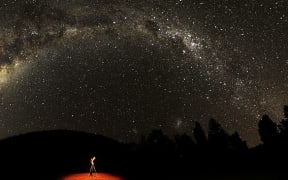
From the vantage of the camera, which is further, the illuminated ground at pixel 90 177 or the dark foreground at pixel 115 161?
the dark foreground at pixel 115 161

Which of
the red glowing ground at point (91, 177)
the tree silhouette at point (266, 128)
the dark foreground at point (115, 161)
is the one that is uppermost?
the tree silhouette at point (266, 128)

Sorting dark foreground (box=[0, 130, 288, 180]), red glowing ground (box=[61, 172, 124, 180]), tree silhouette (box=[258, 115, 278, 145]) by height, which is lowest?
red glowing ground (box=[61, 172, 124, 180])

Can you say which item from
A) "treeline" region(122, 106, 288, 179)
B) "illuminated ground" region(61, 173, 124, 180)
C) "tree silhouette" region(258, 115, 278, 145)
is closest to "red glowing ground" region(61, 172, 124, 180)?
"illuminated ground" region(61, 173, 124, 180)

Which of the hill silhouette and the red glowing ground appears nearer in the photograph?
the red glowing ground

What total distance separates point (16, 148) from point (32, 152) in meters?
1.10

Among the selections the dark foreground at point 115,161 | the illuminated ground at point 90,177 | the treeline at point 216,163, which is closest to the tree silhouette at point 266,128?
the treeline at point 216,163

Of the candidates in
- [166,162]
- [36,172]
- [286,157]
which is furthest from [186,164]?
[36,172]

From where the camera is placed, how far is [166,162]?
18.6 m

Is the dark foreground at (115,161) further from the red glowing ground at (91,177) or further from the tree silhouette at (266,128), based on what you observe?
the tree silhouette at (266,128)

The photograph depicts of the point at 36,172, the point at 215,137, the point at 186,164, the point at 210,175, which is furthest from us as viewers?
the point at 215,137

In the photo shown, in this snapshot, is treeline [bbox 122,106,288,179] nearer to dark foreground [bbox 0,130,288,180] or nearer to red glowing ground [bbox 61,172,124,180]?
dark foreground [bbox 0,130,288,180]

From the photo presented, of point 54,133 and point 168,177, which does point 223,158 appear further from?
point 54,133

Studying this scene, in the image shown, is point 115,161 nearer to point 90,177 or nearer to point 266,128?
point 90,177

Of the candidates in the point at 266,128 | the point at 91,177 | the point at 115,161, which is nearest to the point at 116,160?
the point at 115,161
